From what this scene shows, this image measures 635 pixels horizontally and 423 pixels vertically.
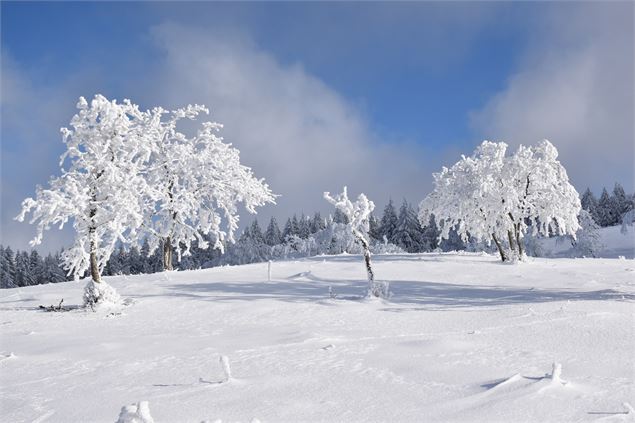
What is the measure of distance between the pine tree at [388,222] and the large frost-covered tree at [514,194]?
2498 inches

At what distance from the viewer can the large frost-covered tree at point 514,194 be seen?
30.5 meters

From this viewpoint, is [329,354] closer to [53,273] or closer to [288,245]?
[288,245]

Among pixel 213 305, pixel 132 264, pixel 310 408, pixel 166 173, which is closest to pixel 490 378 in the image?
pixel 310 408

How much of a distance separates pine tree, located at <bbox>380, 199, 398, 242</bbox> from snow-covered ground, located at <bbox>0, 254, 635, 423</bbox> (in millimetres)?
76298

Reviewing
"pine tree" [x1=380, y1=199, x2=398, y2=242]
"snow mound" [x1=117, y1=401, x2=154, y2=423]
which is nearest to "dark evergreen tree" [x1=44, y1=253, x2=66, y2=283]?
"pine tree" [x1=380, y1=199, x2=398, y2=242]

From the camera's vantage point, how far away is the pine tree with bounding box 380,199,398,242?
9656 centimetres

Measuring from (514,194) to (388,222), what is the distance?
68.3 m

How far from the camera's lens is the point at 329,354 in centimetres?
1005

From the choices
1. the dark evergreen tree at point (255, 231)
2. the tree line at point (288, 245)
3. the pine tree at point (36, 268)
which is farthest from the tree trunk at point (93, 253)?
the pine tree at point (36, 268)

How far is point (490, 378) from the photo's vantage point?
309 inches

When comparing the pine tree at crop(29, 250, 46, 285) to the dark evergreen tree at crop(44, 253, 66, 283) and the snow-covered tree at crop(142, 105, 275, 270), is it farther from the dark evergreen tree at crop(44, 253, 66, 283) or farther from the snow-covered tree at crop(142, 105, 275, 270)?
the snow-covered tree at crop(142, 105, 275, 270)

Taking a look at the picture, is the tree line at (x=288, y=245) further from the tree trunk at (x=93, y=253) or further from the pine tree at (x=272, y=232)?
the tree trunk at (x=93, y=253)

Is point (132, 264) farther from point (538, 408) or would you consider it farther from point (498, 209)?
point (538, 408)

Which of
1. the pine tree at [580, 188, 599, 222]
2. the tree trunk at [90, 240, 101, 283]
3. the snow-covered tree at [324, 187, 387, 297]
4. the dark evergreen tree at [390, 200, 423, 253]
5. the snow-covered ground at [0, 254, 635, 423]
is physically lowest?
the snow-covered ground at [0, 254, 635, 423]
